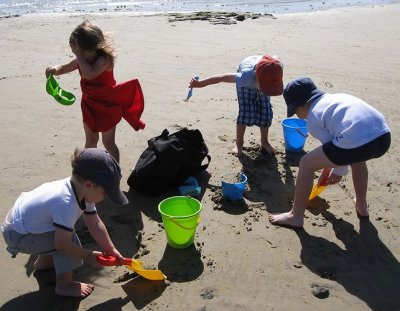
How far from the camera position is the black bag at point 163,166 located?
3.74 m

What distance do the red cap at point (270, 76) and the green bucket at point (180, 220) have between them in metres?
1.48

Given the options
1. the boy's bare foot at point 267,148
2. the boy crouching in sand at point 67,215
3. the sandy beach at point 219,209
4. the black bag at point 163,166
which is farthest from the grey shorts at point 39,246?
the boy's bare foot at point 267,148

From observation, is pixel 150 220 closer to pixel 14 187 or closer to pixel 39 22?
pixel 14 187

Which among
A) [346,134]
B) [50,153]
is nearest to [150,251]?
[346,134]

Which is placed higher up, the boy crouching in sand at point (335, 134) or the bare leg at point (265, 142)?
the boy crouching in sand at point (335, 134)

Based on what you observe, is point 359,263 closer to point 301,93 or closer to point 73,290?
point 301,93

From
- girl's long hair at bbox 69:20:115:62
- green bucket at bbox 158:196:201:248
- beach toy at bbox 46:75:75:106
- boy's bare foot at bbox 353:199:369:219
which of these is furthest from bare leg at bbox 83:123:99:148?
boy's bare foot at bbox 353:199:369:219

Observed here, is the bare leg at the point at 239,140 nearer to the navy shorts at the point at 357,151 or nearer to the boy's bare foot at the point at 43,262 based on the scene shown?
the navy shorts at the point at 357,151

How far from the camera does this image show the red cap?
408 cm

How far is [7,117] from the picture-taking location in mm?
5426

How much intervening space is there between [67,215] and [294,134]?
2.70 m

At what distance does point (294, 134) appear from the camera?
4.50 meters

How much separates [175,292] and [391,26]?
11021mm

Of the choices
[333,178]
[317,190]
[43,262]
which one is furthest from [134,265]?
[333,178]
